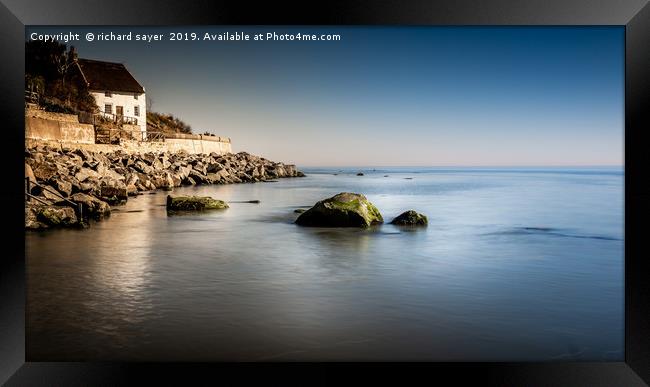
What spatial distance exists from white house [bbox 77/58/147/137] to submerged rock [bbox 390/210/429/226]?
19987 mm

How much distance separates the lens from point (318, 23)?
423 centimetres

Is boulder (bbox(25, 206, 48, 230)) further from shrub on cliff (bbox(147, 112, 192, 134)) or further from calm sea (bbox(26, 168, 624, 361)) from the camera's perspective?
shrub on cliff (bbox(147, 112, 192, 134))

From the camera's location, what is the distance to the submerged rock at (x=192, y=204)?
13953 millimetres

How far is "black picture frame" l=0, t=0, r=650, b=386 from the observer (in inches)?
165

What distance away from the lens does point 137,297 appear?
7.04m

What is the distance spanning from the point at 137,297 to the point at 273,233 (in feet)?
15.3

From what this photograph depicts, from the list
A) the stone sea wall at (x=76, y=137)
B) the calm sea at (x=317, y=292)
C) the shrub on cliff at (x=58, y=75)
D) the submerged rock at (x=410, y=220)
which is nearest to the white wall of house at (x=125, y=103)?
the shrub on cliff at (x=58, y=75)

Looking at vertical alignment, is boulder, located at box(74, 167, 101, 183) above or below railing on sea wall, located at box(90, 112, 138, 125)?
below

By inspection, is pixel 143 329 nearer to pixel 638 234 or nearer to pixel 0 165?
pixel 0 165

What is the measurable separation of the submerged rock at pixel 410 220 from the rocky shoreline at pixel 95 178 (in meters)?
5.59

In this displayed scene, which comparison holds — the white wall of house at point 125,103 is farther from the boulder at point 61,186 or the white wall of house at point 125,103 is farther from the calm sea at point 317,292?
the calm sea at point 317,292

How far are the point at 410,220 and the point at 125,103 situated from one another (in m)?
22.4

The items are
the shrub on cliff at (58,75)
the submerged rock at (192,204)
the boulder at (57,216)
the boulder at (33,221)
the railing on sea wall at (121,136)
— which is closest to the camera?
the boulder at (33,221)

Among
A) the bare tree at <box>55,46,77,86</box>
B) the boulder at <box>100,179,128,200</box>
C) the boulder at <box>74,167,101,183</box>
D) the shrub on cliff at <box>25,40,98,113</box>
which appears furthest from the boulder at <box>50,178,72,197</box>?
the bare tree at <box>55,46,77,86</box>
